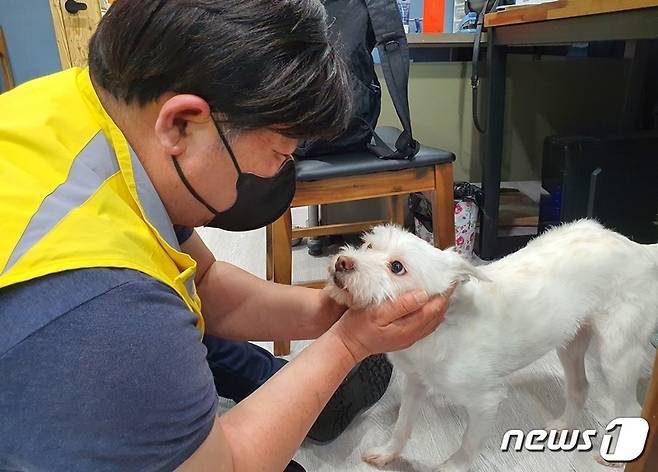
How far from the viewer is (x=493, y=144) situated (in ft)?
6.07

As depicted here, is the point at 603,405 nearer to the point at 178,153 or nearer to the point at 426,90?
the point at 178,153

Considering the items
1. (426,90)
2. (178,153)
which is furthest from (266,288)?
(426,90)

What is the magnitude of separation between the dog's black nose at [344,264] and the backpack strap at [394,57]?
618 millimetres

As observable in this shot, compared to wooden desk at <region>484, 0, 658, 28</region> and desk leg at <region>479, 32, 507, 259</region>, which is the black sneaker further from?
wooden desk at <region>484, 0, 658, 28</region>

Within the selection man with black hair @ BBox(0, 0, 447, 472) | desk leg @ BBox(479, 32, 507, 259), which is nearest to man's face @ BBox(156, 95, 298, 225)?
man with black hair @ BBox(0, 0, 447, 472)

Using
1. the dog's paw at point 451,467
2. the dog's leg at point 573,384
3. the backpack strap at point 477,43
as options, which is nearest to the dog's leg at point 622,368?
the dog's leg at point 573,384

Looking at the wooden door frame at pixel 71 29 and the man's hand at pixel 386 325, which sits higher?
the wooden door frame at pixel 71 29

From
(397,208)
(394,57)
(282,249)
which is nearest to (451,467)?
(282,249)

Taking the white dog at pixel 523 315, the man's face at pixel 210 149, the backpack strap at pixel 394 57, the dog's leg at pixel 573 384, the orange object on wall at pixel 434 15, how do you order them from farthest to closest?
the orange object on wall at pixel 434 15
the backpack strap at pixel 394 57
the dog's leg at pixel 573 384
the white dog at pixel 523 315
the man's face at pixel 210 149

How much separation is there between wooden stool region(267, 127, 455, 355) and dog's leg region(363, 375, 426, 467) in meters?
0.42

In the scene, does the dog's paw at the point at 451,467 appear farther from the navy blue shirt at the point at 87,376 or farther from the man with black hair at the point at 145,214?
the navy blue shirt at the point at 87,376

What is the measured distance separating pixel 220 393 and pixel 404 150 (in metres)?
0.78

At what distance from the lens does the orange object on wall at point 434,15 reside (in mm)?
2623

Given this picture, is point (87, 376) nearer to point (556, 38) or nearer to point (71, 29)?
point (556, 38)
